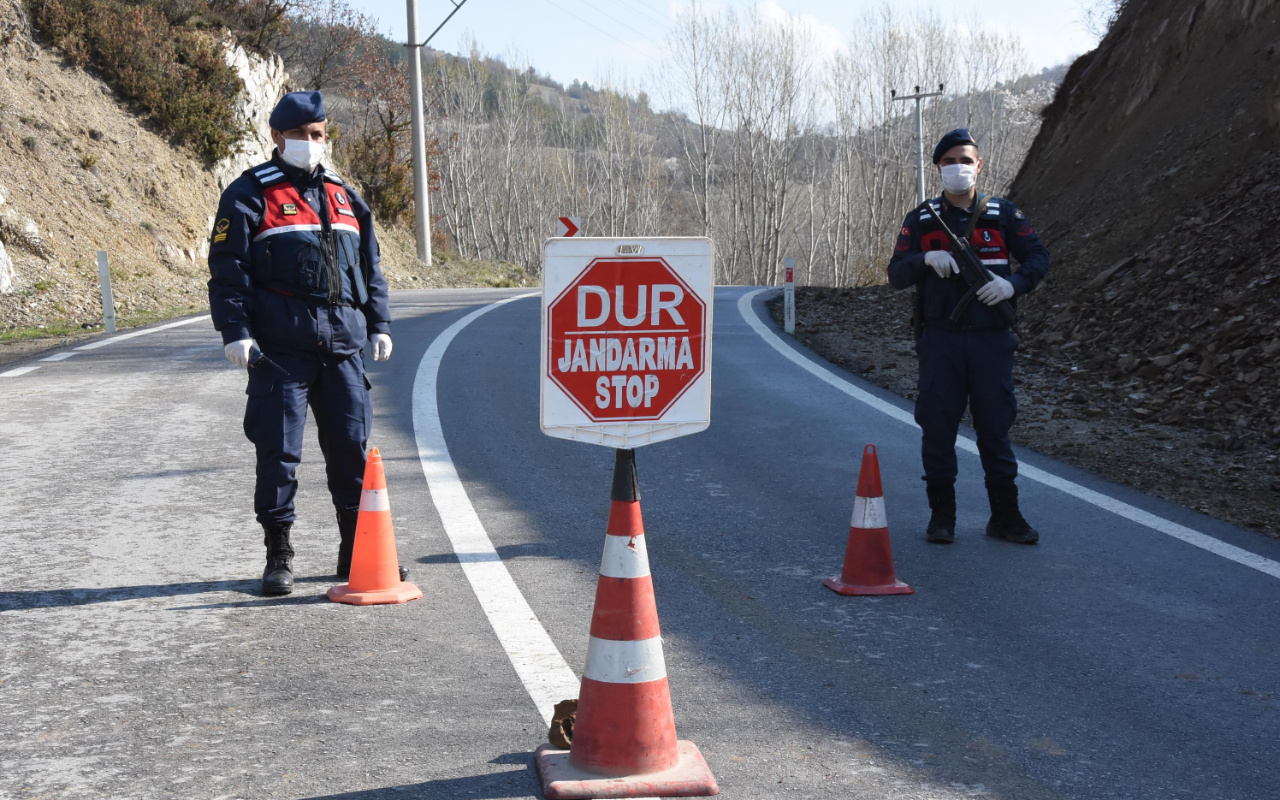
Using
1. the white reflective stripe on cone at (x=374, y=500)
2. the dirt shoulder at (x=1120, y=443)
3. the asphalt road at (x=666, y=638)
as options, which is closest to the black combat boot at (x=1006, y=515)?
the asphalt road at (x=666, y=638)

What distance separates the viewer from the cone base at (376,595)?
457 centimetres

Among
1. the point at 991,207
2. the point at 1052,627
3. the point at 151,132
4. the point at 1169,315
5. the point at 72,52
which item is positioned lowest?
the point at 1052,627

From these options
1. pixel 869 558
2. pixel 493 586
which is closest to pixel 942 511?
pixel 869 558

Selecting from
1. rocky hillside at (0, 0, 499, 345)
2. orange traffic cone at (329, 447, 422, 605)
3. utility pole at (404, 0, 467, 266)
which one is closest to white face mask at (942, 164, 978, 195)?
orange traffic cone at (329, 447, 422, 605)

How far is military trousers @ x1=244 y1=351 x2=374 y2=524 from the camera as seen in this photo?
475 cm

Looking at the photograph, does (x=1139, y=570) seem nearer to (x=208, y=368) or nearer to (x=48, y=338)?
(x=208, y=368)

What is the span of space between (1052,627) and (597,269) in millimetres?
2398

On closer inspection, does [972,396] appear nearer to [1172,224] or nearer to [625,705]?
[625,705]

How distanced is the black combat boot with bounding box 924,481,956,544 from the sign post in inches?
106

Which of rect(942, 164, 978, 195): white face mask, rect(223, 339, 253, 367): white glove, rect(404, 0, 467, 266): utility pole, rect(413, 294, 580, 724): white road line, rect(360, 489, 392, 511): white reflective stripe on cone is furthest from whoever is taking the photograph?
rect(404, 0, 467, 266): utility pole

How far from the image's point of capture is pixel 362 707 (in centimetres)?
353

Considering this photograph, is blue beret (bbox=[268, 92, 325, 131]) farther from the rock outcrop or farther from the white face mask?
the rock outcrop

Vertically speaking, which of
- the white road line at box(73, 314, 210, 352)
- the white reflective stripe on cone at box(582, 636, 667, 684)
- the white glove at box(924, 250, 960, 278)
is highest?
the white glove at box(924, 250, 960, 278)

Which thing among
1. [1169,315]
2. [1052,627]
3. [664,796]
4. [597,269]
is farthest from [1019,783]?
[1169,315]
